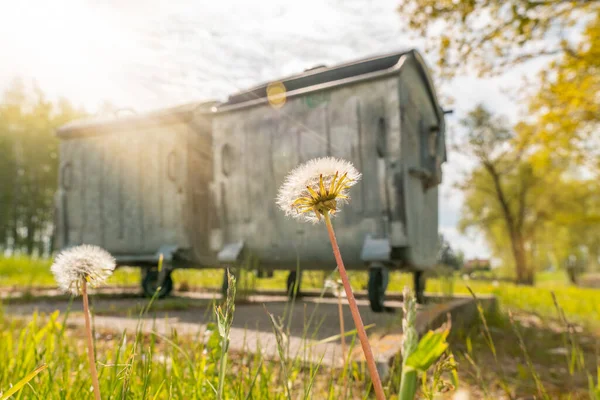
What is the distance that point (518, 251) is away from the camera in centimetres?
1830

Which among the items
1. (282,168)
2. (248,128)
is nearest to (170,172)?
(248,128)

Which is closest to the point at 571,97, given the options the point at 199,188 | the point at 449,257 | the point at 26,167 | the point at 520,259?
the point at 449,257

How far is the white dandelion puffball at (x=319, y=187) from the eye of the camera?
491 millimetres

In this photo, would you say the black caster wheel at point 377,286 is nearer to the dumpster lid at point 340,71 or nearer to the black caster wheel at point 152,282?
the dumpster lid at point 340,71

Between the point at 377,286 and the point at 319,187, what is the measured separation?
9.20 ft

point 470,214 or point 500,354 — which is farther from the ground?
point 470,214

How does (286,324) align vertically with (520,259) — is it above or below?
above

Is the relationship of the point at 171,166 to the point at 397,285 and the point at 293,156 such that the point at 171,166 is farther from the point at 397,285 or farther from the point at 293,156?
the point at 397,285

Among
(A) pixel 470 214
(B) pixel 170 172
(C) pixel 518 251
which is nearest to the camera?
(B) pixel 170 172

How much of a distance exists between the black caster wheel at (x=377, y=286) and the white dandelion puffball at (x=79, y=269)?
2546 millimetres

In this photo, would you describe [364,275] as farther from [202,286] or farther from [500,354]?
[500,354]

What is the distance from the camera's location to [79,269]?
77cm

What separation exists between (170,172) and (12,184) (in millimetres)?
19110

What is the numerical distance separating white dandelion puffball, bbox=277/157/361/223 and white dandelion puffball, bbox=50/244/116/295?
42cm
